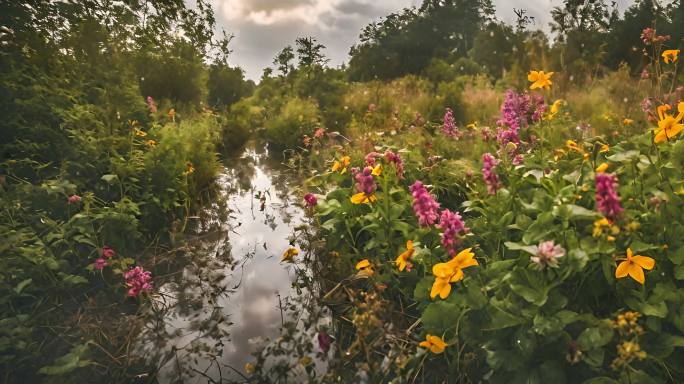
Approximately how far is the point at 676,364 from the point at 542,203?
83cm

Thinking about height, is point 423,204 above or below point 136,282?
above

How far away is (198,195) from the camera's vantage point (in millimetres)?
5305

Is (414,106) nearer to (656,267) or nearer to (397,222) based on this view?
(397,222)

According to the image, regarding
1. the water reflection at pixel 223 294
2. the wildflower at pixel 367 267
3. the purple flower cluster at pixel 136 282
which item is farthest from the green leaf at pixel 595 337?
the purple flower cluster at pixel 136 282

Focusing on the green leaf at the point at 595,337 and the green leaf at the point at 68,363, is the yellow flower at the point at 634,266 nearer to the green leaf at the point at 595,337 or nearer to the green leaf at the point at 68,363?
the green leaf at the point at 595,337

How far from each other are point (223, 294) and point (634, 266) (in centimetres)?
245

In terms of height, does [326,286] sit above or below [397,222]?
below

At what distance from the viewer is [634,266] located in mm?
1725

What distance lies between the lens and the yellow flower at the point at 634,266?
1.68 metres

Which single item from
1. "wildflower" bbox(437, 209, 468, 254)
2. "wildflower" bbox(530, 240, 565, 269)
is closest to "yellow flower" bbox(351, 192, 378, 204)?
"wildflower" bbox(437, 209, 468, 254)

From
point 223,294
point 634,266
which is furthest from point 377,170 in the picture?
point 634,266

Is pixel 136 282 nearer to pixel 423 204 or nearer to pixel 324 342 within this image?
pixel 324 342

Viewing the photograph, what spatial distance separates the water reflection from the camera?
97.0 inches

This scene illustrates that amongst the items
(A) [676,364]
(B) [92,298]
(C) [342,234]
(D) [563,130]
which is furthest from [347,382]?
(D) [563,130]
